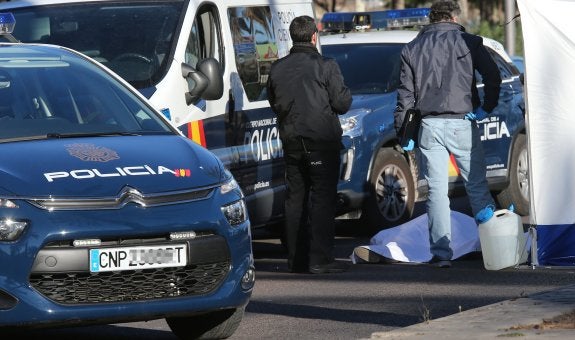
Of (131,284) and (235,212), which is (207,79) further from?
(131,284)

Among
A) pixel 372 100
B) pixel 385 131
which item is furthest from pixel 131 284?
pixel 372 100

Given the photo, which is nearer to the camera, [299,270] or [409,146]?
[409,146]

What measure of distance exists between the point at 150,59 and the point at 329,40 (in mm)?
4270

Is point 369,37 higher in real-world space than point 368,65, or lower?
higher

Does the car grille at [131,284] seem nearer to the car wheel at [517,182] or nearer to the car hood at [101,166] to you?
the car hood at [101,166]

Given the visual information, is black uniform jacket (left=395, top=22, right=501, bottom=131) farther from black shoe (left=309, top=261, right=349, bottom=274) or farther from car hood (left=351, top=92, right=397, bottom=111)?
car hood (left=351, top=92, right=397, bottom=111)

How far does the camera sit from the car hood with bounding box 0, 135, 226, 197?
688cm

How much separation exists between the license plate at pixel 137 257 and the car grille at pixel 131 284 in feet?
0.11

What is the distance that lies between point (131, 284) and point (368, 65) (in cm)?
723

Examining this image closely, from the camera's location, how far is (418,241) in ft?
37.2

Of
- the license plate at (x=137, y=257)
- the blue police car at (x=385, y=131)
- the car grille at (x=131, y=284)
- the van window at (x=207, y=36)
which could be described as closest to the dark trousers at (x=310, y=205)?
the van window at (x=207, y=36)

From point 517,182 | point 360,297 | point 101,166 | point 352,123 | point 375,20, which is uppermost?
point 101,166

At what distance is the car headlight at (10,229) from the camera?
663 centimetres

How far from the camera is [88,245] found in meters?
6.72
